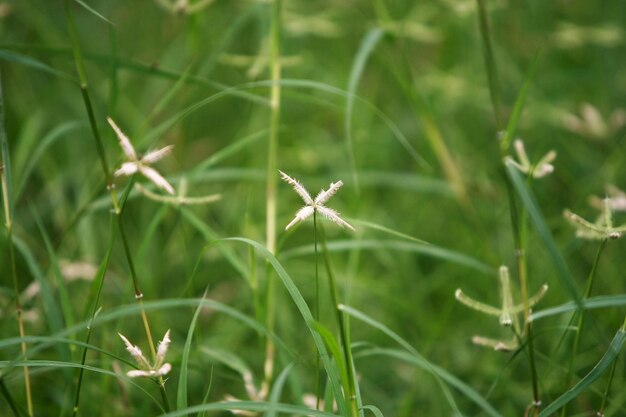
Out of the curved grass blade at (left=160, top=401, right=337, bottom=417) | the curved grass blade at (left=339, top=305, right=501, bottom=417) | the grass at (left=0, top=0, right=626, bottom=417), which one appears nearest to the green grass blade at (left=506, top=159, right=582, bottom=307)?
the grass at (left=0, top=0, right=626, bottom=417)

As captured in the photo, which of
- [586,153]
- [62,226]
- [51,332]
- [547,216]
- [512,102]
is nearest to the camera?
[51,332]

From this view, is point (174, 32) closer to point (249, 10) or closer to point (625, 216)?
point (249, 10)

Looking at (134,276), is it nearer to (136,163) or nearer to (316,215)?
(136,163)

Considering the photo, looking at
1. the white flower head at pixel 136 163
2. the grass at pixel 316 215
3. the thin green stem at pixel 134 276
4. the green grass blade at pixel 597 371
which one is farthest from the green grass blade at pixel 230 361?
the green grass blade at pixel 597 371

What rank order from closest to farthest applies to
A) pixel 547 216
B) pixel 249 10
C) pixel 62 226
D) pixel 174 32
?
pixel 249 10, pixel 62 226, pixel 547 216, pixel 174 32

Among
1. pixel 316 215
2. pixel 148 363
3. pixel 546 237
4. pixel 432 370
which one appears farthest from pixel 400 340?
pixel 316 215

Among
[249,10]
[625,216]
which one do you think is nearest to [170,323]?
[249,10]

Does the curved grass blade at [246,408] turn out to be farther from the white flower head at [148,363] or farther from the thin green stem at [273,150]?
the thin green stem at [273,150]

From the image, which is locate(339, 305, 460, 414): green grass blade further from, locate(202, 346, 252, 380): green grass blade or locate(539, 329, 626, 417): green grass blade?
locate(202, 346, 252, 380): green grass blade
